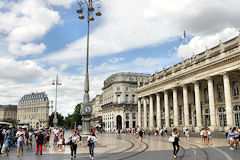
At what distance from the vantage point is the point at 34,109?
164m

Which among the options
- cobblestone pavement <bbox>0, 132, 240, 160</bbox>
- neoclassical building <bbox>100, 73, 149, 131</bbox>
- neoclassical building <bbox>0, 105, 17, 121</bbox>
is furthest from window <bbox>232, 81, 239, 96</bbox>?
neoclassical building <bbox>0, 105, 17, 121</bbox>

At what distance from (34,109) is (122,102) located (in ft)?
352

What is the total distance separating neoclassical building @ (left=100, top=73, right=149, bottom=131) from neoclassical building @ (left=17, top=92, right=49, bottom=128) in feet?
282

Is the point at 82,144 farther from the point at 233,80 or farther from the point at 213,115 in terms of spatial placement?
the point at 233,80

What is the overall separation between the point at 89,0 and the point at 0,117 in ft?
601

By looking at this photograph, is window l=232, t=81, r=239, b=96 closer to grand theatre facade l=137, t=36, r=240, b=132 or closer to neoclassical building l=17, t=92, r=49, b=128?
grand theatre facade l=137, t=36, r=240, b=132

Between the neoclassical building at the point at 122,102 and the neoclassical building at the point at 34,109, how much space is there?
282 feet

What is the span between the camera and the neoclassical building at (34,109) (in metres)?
158

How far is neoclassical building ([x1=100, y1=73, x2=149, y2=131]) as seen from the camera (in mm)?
76312

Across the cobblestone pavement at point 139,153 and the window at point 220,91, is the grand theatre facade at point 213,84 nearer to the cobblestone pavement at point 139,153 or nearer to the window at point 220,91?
the window at point 220,91

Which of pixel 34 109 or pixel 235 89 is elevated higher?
pixel 235 89

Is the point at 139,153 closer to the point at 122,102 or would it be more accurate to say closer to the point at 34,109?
the point at 122,102

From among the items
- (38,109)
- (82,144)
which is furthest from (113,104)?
(38,109)

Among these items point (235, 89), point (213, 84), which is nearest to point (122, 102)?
point (213, 84)
